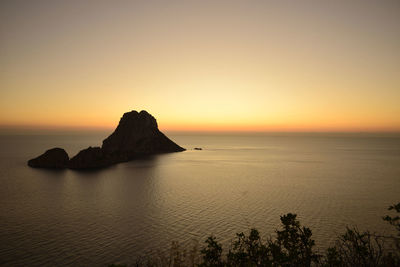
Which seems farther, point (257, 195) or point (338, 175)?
point (338, 175)

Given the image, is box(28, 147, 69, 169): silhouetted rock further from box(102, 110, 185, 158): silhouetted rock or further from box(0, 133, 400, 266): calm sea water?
box(102, 110, 185, 158): silhouetted rock

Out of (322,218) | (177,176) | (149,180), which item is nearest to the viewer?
(322,218)

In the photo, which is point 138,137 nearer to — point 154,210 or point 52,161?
point 52,161

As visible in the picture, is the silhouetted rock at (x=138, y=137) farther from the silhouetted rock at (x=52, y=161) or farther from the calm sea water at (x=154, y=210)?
the calm sea water at (x=154, y=210)

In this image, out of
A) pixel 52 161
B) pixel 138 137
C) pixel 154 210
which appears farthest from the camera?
pixel 138 137

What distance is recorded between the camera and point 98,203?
47.0 meters

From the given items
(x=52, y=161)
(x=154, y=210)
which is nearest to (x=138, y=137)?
(x=52, y=161)

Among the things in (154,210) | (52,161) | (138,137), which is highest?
(138,137)

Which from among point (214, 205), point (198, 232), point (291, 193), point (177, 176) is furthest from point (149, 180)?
point (198, 232)

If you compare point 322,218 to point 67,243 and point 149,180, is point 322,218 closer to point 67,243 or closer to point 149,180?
point 67,243

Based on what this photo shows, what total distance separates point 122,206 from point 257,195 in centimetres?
2611

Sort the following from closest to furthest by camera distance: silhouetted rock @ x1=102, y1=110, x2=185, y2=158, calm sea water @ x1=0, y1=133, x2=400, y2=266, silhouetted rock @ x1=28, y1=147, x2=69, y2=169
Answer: calm sea water @ x1=0, y1=133, x2=400, y2=266 → silhouetted rock @ x1=28, y1=147, x2=69, y2=169 → silhouetted rock @ x1=102, y1=110, x2=185, y2=158

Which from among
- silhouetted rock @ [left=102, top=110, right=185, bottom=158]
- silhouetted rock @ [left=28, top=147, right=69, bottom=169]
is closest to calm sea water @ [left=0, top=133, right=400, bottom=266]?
Result: silhouetted rock @ [left=28, top=147, right=69, bottom=169]

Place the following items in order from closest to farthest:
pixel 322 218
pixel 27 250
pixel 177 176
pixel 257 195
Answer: pixel 27 250
pixel 322 218
pixel 257 195
pixel 177 176
